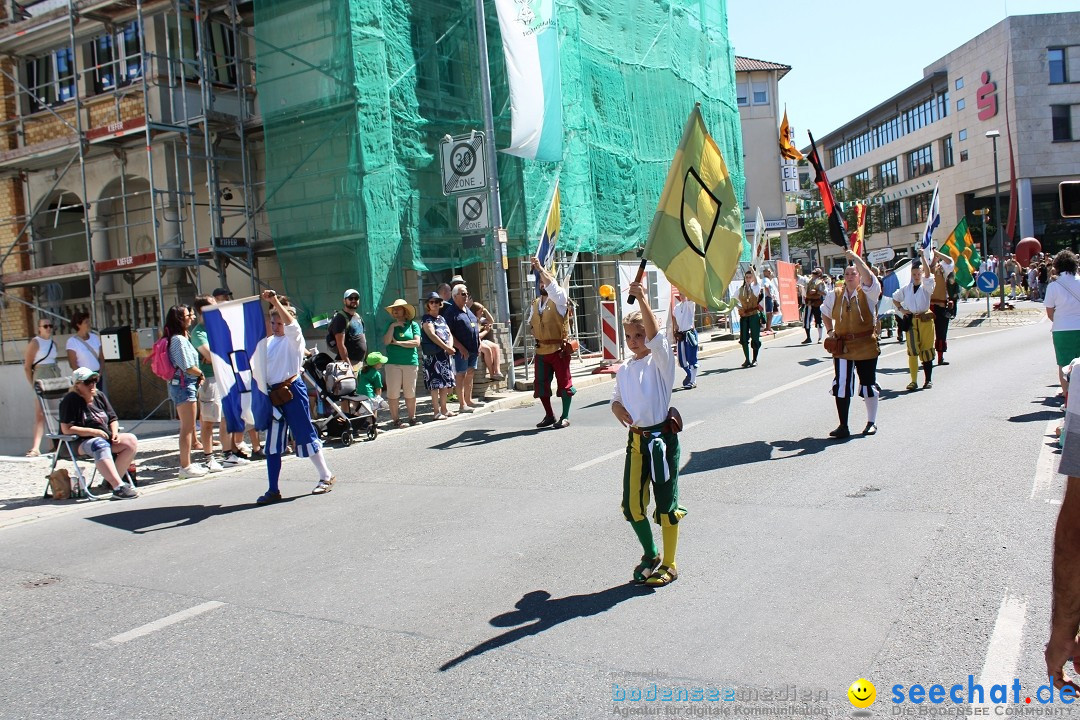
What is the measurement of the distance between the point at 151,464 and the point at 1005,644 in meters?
9.99

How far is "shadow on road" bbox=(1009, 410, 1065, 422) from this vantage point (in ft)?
32.4

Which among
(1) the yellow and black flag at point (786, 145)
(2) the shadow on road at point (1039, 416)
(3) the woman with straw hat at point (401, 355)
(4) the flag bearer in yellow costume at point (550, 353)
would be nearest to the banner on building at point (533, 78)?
(3) the woman with straw hat at point (401, 355)

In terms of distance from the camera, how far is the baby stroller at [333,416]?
1159 centimetres

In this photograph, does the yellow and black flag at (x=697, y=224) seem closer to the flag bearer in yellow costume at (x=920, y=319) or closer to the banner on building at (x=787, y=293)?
the flag bearer in yellow costume at (x=920, y=319)

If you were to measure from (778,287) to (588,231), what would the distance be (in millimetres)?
10145

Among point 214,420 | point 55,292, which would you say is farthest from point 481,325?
point 55,292

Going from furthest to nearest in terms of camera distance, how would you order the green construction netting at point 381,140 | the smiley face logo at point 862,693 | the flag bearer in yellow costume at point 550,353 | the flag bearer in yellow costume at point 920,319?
the green construction netting at point 381,140
the flag bearer in yellow costume at point 920,319
the flag bearer in yellow costume at point 550,353
the smiley face logo at point 862,693

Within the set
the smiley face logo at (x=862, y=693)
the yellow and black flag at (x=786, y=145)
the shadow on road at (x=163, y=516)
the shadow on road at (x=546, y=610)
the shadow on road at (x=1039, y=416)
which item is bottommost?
the smiley face logo at (x=862, y=693)

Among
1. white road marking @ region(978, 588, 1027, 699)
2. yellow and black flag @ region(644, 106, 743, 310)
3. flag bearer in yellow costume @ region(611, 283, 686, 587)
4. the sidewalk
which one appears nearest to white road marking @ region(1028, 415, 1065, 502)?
white road marking @ region(978, 588, 1027, 699)

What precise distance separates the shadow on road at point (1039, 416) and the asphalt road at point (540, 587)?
4.2 inches

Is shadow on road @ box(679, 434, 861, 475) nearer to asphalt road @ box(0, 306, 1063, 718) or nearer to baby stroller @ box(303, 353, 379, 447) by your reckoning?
asphalt road @ box(0, 306, 1063, 718)

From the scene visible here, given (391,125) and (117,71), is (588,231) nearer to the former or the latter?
(391,125)

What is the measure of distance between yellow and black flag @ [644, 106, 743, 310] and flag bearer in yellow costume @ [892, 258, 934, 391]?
696 cm

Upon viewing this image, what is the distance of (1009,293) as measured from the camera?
40438mm
